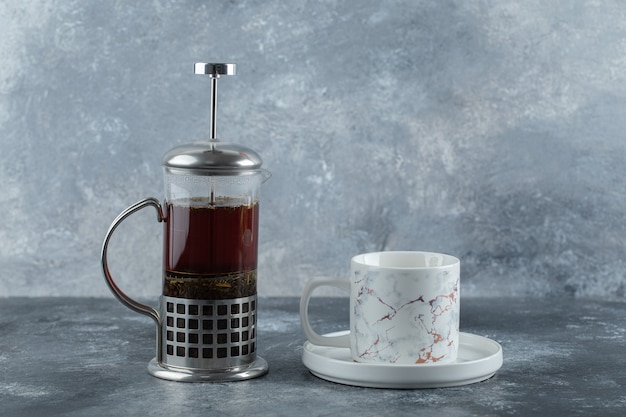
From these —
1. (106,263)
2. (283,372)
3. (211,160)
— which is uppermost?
(211,160)

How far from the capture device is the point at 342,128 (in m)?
2.02

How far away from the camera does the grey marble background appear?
6.54 ft

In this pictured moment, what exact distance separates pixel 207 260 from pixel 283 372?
17 centimetres

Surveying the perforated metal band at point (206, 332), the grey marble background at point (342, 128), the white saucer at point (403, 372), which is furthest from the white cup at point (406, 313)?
the grey marble background at point (342, 128)

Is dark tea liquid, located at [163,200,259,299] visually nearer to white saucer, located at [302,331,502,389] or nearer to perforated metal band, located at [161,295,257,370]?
perforated metal band, located at [161,295,257,370]

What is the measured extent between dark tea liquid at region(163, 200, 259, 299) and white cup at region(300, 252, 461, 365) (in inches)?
5.3

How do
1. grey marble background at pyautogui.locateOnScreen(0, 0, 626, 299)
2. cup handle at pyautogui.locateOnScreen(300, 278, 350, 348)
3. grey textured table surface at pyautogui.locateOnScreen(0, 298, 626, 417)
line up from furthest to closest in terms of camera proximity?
grey marble background at pyautogui.locateOnScreen(0, 0, 626, 299) < cup handle at pyautogui.locateOnScreen(300, 278, 350, 348) < grey textured table surface at pyautogui.locateOnScreen(0, 298, 626, 417)

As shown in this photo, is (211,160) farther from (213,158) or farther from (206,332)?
(206,332)

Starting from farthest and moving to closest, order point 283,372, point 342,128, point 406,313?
point 342,128 → point 283,372 → point 406,313

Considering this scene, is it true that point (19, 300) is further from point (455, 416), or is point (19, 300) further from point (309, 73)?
point (455, 416)

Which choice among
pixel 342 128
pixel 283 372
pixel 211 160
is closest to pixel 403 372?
pixel 283 372

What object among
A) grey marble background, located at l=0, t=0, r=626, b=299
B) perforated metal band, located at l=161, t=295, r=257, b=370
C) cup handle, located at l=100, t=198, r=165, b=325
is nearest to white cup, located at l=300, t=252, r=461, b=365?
perforated metal band, located at l=161, t=295, r=257, b=370

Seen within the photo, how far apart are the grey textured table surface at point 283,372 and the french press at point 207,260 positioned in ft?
0.11

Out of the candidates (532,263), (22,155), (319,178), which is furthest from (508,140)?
(22,155)
